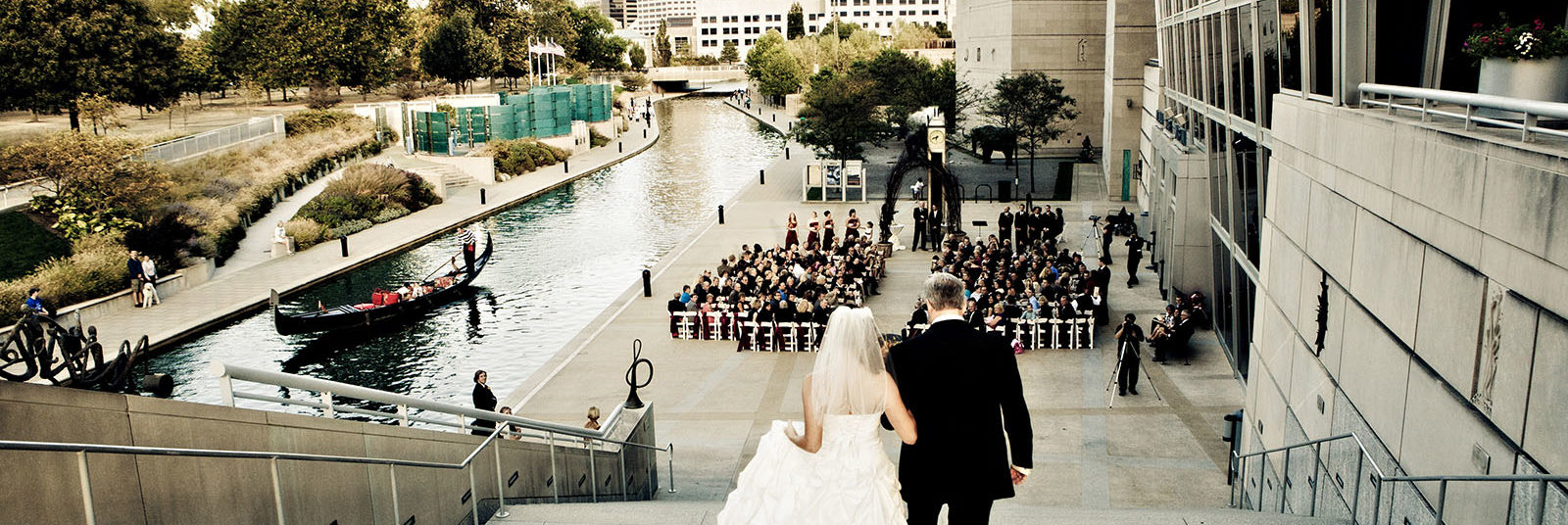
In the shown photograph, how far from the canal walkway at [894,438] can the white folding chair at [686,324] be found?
21 centimetres

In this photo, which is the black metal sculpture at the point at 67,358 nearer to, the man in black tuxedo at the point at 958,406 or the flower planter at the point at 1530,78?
the man in black tuxedo at the point at 958,406

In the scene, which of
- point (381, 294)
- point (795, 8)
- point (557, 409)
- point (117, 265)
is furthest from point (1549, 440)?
point (795, 8)

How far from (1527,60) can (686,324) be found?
1492 cm

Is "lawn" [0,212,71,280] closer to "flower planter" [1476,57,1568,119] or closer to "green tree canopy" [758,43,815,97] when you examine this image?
"flower planter" [1476,57,1568,119]

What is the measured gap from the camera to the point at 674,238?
34.5 meters

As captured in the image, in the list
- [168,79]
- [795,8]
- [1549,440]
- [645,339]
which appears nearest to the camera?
[1549,440]

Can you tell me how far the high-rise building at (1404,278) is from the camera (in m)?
5.77

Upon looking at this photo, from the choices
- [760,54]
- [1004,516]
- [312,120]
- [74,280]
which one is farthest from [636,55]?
[1004,516]

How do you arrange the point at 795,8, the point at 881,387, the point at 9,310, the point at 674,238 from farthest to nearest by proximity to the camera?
1. the point at 795,8
2. the point at 674,238
3. the point at 9,310
4. the point at 881,387

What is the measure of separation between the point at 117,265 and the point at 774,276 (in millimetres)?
16461

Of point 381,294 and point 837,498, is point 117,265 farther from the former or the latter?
point 837,498

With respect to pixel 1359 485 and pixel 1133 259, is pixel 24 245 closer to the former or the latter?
pixel 1133 259

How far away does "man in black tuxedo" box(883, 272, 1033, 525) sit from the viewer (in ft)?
15.0

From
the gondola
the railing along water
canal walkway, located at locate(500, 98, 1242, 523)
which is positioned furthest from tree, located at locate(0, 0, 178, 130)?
the railing along water
